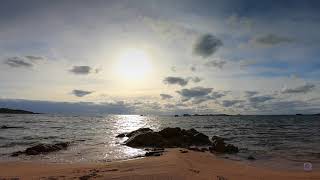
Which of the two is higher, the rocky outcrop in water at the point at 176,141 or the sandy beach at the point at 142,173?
the rocky outcrop in water at the point at 176,141

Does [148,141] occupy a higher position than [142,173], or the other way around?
[148,141]

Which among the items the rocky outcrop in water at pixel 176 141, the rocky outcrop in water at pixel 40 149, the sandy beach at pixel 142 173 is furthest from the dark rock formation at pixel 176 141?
the sandy beach at pixel 142 173

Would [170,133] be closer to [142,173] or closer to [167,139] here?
[167,139]

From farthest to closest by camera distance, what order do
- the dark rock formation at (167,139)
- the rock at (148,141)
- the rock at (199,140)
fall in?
the rock at (199,140) < the dark rock formation at (167,139) < the rock at (148,141)

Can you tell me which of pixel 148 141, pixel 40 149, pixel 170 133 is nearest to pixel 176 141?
pixel 170 133

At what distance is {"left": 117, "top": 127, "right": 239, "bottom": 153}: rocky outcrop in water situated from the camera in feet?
98.6

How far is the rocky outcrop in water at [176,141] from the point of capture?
30047mm

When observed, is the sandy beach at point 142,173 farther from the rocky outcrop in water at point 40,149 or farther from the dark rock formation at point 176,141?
the dark rock formation at point 176,141

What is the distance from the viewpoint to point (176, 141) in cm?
3400

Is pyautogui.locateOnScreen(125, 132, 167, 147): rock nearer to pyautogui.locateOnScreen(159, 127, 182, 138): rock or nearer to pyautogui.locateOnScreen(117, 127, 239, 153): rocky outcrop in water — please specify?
pyautogui.locateOnScreen(117, 127, 239, 153): rocky outcrop in water

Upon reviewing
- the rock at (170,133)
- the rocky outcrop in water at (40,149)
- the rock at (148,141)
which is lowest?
the rocky outcrop in water at (40,149)

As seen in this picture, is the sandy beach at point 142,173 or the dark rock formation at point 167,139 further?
the dark rock formation at point 167,139

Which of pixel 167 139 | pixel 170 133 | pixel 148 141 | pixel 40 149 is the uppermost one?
pixel 170 133

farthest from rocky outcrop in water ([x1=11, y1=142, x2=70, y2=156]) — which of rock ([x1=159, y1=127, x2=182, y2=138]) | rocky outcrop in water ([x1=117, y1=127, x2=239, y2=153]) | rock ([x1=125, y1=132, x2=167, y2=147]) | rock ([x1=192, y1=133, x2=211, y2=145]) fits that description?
rock ([x1=192, y1=133, x2=211, y2=145])
